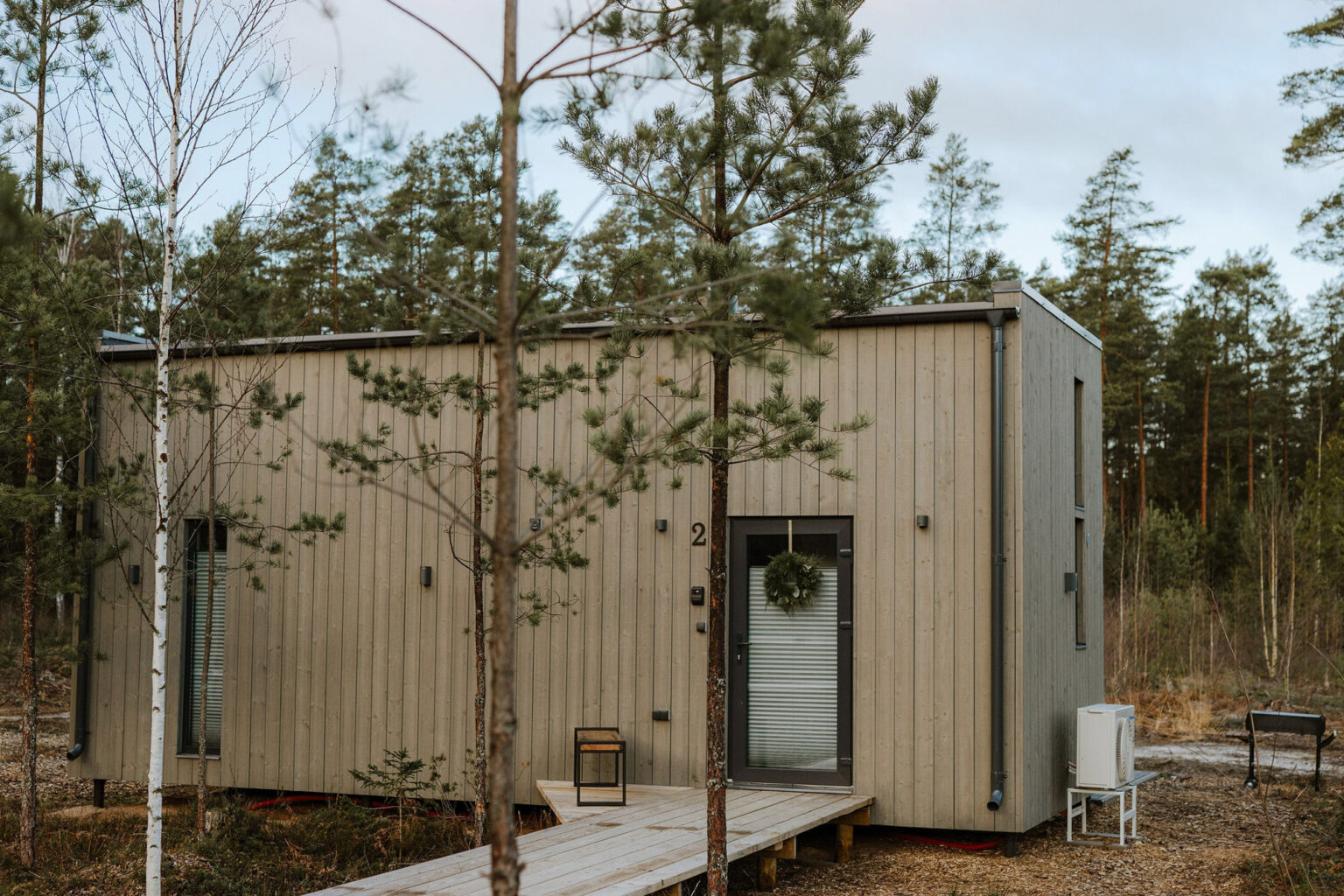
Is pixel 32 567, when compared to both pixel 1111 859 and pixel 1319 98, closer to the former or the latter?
pixel 1111 859

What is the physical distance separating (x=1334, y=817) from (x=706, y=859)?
4482mm

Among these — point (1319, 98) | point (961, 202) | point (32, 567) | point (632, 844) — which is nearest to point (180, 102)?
point (32, 567)

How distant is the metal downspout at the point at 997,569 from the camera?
696 cm

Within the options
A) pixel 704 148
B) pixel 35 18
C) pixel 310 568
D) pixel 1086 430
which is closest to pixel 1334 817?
pixel 1086 430

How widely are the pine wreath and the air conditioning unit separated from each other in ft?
5.91

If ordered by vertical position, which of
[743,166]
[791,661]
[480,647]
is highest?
[743,166]

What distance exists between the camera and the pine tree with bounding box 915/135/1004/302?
800 inches

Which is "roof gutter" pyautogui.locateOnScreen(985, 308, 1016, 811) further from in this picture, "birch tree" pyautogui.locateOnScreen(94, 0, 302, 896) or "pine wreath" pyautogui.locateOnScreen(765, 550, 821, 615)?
"birch tree" pyautogui.locateOnScreen(94, 0, 302, 896)

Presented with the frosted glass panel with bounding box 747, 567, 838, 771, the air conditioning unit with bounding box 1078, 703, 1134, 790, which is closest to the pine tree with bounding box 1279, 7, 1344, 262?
the air conditioning unit with bounding box 1078, 703, 1134, 790

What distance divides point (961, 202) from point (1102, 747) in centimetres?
1451

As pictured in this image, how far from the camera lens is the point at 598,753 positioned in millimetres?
7621

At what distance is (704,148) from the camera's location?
5090 mm

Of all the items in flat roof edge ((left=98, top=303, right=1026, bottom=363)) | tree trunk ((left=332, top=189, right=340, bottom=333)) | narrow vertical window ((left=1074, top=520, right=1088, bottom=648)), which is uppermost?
tree trunk ((left=332, top=189, right=340, bottom=333))

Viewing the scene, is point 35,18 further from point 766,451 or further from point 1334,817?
point 1334,817
